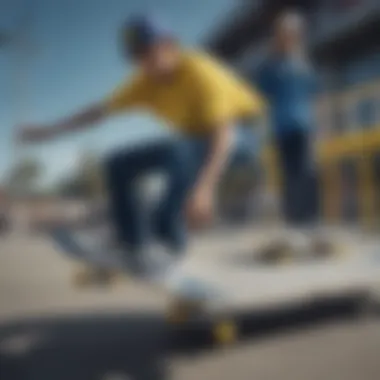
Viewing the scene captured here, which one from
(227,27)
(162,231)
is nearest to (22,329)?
→ (162,231)

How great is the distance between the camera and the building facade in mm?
2041

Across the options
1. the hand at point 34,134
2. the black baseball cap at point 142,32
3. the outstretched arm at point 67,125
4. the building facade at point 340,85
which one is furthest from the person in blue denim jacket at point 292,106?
the hand at point 34,134

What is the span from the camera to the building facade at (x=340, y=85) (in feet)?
6.70

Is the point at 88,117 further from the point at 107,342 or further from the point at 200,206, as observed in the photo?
the point at 107,342

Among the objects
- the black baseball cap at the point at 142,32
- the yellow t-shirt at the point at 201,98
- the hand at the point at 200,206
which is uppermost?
the black baseball cap at the point at 142,32

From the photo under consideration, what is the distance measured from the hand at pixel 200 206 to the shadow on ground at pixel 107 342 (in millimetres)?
296

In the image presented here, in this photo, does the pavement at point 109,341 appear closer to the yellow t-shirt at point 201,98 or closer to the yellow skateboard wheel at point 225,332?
the yellow skateboard wheel at point 225,332

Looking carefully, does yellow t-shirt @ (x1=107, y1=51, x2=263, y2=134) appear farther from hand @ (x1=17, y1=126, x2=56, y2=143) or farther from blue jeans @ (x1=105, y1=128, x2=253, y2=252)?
hand @ (x1=17, y1=126, x2=56, y2=143)

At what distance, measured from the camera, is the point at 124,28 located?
194 cm

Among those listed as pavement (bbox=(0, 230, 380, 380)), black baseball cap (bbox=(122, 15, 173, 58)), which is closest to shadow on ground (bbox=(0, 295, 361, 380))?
pavement (bbox=(0, 230, 380, 380))

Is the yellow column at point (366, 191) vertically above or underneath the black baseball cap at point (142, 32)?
underneath

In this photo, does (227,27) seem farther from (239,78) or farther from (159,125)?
(159,125)

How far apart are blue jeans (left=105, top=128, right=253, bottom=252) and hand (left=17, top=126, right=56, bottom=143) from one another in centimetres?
17

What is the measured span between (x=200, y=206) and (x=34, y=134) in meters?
0.48
